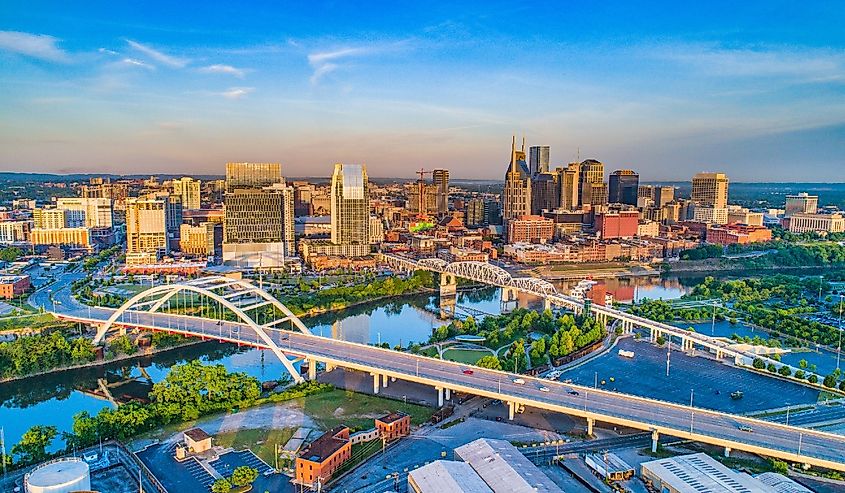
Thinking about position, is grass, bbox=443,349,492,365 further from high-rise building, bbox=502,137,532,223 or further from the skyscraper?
high-rise building, bbox=502,137,532,223

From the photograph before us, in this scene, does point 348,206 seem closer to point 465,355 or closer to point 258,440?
point 465,355

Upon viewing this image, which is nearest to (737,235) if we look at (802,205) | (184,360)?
(802,205)

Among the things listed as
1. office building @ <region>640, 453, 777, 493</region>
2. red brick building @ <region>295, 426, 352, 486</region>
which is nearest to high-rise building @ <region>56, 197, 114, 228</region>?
red brick building @ <region>295, 426, 352, 486</region>

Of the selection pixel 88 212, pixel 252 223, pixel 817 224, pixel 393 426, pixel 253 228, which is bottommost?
pixel 393 426

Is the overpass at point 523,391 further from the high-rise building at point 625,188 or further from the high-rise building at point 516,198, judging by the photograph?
the high-rise building at point 625,188

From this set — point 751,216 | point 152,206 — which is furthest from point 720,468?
point 751,216

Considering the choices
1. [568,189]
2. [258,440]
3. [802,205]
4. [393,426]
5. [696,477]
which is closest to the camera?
[696,477]

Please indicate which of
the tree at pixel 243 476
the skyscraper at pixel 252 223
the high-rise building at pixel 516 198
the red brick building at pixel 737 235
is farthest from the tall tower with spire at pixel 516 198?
the tree at pixel 243 476
